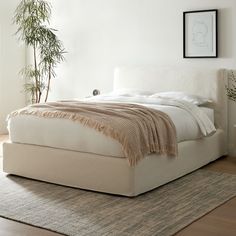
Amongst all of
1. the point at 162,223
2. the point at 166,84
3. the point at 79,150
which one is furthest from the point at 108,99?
the point at 162,223

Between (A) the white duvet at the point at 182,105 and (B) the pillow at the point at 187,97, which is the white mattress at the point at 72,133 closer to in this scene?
(A) the white duvet at the point at 182,105

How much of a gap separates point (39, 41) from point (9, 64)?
0.83m

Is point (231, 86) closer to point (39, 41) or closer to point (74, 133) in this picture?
point (74, 133)

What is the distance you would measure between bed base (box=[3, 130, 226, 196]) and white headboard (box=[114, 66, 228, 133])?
0.76 metres

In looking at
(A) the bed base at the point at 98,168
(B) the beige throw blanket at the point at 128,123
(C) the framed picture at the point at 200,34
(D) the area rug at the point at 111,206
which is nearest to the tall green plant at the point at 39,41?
(C) the framed picture at the point at 200,34

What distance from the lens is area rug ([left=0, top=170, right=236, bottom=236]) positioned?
123 inches

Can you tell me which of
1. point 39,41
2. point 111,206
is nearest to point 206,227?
point 111,206

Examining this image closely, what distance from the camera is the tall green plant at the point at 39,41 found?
6.30 m

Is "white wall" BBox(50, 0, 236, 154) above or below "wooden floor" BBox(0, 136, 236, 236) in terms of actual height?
above

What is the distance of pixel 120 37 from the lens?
6023mm

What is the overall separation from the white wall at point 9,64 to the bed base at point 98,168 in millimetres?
2667

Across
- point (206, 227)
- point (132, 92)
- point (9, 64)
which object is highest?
point (9, 64)

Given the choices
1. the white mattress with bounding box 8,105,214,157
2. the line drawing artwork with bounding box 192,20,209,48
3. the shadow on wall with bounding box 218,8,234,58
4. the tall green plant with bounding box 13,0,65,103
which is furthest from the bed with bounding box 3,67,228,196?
the tall green plant with bounding box 13,0,65,103

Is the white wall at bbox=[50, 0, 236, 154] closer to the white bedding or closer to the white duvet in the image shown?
the white duvet
